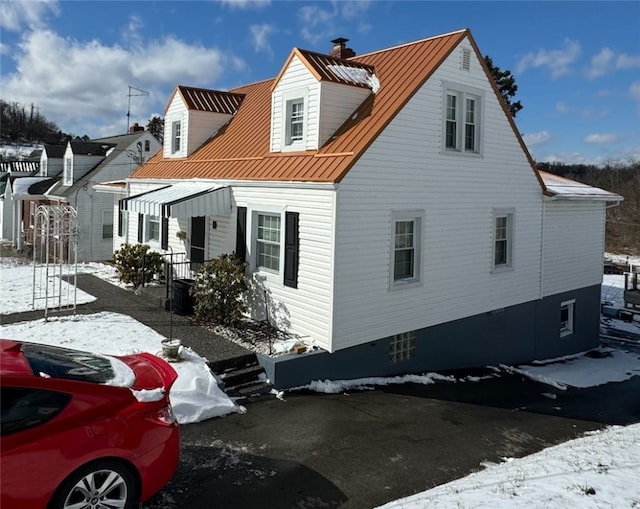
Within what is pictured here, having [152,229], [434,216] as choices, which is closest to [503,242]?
[434,216]

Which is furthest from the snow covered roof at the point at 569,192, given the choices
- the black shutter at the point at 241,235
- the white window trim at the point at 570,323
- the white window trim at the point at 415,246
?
the black shutter at the point at 241,235

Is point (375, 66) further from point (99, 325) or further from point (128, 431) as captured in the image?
point (128, 431)

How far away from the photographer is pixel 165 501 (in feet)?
17.9

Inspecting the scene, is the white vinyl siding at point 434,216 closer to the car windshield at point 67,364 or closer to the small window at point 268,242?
the small window at point 268,242

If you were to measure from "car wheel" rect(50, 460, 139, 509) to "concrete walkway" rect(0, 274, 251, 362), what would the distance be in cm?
464

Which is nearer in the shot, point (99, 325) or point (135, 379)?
point (135, 379)

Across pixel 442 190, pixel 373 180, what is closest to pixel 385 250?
pixel 373 180

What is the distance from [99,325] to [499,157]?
35.2 ft

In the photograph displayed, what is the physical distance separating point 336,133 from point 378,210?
212 cm

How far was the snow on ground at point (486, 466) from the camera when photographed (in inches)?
209

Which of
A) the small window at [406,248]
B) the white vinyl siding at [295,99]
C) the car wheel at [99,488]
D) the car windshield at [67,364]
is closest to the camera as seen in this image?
the car wheel at [99,488]

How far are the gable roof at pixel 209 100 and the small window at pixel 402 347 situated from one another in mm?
9748

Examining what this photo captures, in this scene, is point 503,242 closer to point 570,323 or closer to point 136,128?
point 570,323

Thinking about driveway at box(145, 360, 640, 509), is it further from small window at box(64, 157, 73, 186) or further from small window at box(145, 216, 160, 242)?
small window at box(64, 157, 73, 186)
